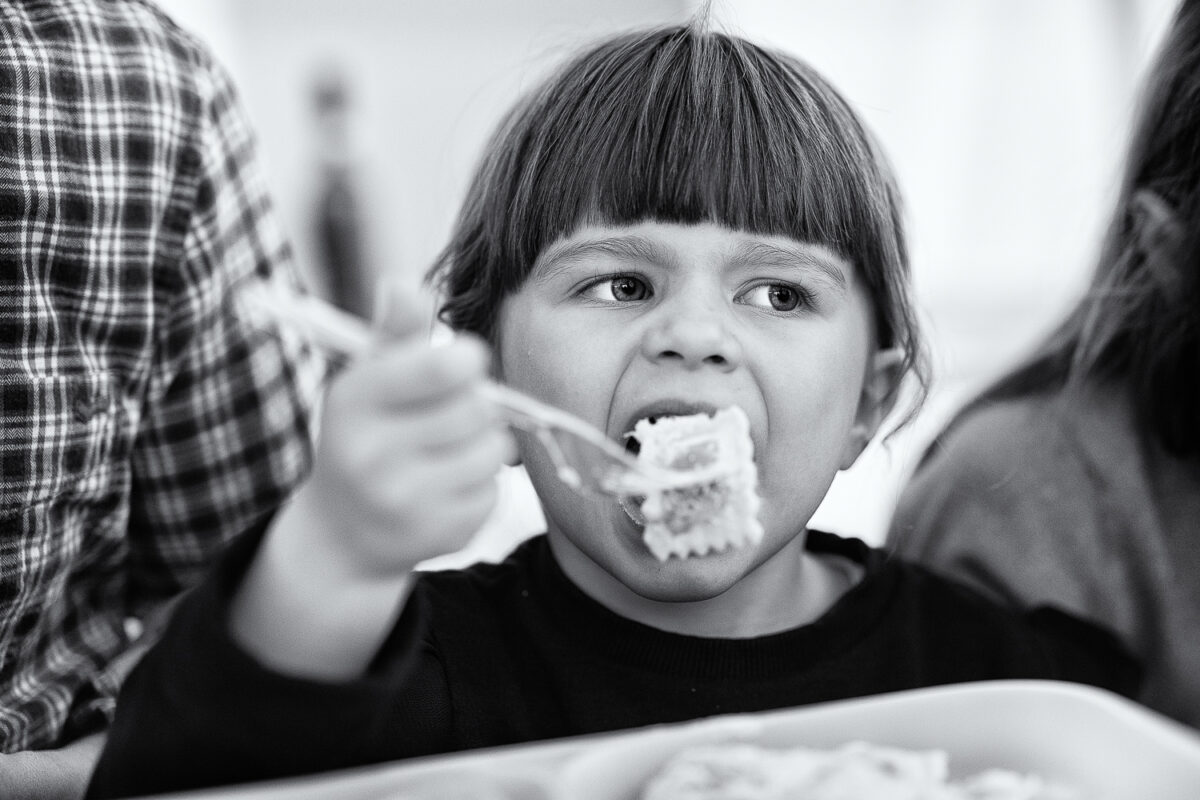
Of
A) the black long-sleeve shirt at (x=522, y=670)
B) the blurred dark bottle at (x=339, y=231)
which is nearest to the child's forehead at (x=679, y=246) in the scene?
the black long-sleeve shirt at (x=522, y=670)

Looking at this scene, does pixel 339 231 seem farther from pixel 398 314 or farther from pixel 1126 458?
pixel 398 314

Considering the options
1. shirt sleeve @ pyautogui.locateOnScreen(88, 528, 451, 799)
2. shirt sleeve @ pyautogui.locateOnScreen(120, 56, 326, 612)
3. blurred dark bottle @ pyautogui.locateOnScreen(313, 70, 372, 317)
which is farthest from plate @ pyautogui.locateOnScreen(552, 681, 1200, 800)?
blurred dark bottle @ pyautogui.locateOnScreen(313, 70, 372, 317)

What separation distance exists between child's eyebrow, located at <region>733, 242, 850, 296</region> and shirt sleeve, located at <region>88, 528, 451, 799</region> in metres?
0.39

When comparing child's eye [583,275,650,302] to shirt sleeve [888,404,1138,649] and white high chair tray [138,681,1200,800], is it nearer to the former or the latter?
white high chair tray [138,681,1200,800]

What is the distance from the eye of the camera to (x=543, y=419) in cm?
63

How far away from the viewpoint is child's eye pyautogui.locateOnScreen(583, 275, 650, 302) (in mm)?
868

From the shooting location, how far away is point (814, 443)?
2.88 feet

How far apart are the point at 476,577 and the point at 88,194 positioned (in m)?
0.45

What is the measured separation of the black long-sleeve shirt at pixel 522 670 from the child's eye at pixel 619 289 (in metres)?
0.25

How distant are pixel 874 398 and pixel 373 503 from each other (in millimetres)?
573

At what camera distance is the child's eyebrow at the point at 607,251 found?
851mm

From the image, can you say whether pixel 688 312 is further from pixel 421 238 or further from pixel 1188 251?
pixel 421 238

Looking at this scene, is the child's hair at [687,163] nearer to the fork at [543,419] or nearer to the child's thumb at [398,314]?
the fork at [543,419]

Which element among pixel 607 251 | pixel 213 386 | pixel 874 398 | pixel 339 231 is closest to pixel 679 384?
pixel 607 251
